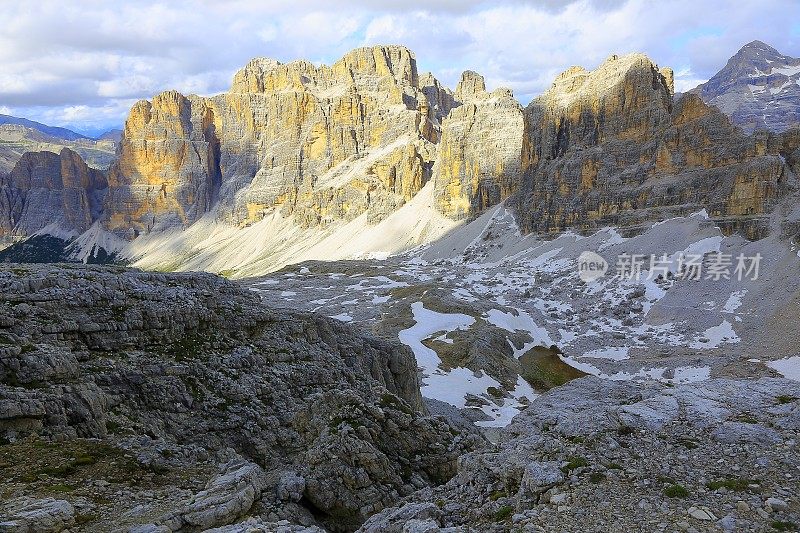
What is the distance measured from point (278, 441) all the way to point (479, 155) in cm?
15732

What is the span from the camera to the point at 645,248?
96750 mm

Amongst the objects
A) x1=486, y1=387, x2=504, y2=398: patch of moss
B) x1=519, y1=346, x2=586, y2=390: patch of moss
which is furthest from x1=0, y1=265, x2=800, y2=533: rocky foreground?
x1=519, y1=346, x2=586, y2=390: patch of moss

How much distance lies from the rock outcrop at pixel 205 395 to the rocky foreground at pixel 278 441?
59 millimetres

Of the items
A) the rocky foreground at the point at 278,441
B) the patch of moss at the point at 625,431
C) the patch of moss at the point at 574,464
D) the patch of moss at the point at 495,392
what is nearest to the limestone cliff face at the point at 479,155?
the patch of moss at the point at 495,392

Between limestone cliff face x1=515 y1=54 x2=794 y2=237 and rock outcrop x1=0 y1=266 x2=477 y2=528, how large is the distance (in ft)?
300

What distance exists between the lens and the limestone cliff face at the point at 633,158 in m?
96.6

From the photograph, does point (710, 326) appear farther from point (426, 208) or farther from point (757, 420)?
point (426, 208)

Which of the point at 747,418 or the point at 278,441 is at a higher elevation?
the point at 747,418

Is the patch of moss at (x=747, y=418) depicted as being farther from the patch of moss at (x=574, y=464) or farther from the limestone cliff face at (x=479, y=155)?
the limestone cliff face at (x=479, y=155)

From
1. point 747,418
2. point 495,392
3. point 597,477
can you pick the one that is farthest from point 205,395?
point 495,392

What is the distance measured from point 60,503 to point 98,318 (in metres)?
8.76

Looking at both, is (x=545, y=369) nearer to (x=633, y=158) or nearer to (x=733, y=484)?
(x=733, y=484)

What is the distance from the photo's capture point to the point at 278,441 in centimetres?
1933

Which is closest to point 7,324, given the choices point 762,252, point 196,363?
point 196,363
